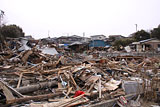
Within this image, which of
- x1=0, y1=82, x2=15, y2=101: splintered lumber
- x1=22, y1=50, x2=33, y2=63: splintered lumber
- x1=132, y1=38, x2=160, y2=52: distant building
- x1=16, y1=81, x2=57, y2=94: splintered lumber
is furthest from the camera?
x1=132, y1=38, x2=160, y2=52: distant building

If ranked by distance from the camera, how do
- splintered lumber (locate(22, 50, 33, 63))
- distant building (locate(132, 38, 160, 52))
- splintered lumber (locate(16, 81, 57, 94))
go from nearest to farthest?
splintered lumber (locate(16, 81, 57, 94))
splintered lumber (locate(22, 50, 33, 63))
distant building (locate(132, 38, 160, 52))

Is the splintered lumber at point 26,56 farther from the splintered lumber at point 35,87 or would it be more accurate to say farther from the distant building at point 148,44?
Answer: the distant building at point 148,44

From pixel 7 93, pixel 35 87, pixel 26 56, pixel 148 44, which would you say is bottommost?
pixel 35 87

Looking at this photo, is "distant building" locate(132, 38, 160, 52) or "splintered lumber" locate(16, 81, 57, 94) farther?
"distant building" locate(132, 38, 160, 52)

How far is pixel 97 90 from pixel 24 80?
3685 millimetres

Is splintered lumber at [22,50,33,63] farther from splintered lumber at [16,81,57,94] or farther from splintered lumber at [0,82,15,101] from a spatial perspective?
splintered lumber at [0,82,15,101]

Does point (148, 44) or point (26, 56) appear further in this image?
point (148, 44)

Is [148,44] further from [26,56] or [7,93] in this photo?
[7,93]

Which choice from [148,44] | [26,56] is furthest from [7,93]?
[148,44]

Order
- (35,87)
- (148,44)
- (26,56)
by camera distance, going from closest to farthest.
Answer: (35,87), (26,56), (148,44)

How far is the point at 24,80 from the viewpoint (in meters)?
6.12

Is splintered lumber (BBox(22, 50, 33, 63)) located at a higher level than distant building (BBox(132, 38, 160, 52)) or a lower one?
lower

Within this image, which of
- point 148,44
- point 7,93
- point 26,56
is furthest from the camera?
point 148,44

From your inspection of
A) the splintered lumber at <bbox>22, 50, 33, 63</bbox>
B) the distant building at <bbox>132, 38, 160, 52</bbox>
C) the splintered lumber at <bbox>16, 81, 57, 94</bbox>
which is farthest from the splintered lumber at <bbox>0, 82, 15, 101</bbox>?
the distant building at <bbox>132, 38, 160, 52</bbox>
